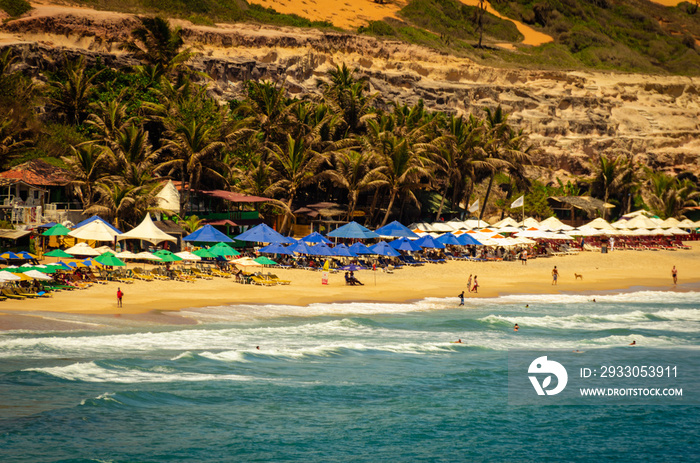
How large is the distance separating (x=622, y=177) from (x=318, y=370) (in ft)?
193

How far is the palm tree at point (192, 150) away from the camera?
44.3 meters

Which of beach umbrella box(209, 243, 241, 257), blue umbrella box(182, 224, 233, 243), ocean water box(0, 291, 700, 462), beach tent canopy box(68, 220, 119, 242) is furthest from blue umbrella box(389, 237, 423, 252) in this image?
beach tent canopy box(68, 220, 119, 242)

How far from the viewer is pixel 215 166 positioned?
48500 mm

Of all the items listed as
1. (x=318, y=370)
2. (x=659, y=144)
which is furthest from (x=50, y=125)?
(x=659, y=144)

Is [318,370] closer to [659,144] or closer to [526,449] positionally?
[526,449]

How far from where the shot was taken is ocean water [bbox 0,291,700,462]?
14.4m

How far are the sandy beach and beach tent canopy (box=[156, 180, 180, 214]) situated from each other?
9.79 m

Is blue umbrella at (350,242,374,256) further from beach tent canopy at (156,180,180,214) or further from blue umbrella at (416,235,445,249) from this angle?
beach tent canopy at (156,180,180,214)

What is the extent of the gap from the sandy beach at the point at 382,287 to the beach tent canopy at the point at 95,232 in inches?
158

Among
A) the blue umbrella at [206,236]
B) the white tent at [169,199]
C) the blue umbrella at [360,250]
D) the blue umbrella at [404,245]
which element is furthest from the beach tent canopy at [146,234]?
the blue umbrella at [404,245]

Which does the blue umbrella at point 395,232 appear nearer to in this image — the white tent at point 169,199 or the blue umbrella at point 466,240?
the blue umbrella at point 466,240

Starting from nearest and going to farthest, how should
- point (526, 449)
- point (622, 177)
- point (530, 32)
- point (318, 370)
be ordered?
1. point (526, 449)
2. point (318, 370)
3. point (622, 177)
4. point (530, 32)

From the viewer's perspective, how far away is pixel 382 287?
34875 mm

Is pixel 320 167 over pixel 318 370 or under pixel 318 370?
over
